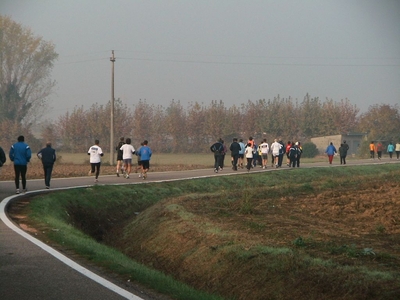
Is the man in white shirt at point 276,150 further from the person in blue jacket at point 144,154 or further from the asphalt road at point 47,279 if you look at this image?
the asphalt road at point 47,279

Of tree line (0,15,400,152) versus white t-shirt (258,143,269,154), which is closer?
white t-shirt (258,143,269,154)

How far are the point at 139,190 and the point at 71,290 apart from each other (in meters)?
18.0

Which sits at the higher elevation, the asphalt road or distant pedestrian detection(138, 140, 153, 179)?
distant pedestrian detection(138, 140, 153, 179)

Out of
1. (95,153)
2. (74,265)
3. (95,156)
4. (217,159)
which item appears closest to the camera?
(74,265)

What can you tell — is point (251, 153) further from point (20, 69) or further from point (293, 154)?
point (20, 69)

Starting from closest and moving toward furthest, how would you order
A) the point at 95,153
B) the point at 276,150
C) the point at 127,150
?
the point at 95,153 → the point at 127,150 → the point at 276,150

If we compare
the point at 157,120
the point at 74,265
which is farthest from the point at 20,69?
the point at 74,265

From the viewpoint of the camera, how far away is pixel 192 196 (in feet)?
75.2

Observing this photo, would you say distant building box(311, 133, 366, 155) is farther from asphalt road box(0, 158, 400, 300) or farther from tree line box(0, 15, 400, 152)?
asphalt road box(0, 158, 400, 300)

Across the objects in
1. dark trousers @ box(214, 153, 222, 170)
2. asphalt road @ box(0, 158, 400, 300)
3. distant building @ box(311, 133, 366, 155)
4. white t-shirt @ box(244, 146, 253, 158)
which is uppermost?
Answer: distant building @ box(311, 133, 366, 155)

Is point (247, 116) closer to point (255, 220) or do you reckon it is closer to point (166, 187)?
point (166, 187)

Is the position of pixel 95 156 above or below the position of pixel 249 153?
below

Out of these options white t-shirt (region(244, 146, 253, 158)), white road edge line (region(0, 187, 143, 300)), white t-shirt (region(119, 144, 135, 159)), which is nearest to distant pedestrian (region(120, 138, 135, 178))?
white t-shirt (region(119, 144, 135, 159))

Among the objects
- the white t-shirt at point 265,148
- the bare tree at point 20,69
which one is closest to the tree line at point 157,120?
the bare tree at point 20,69
